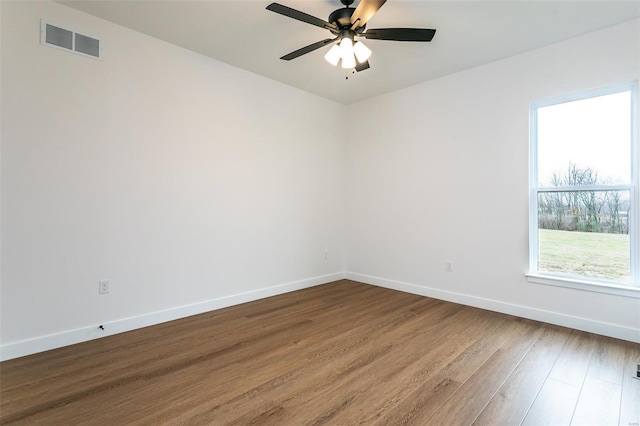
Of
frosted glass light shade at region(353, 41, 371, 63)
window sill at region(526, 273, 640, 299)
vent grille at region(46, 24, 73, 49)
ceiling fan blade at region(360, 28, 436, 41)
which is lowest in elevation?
window sill at region(526, 273, 640, 299)

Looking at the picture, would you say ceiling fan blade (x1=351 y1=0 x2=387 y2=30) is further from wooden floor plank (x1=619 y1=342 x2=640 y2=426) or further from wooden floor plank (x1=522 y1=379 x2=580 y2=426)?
wooden floor plank (x1=619 y1=342 x2=640 y2=426)

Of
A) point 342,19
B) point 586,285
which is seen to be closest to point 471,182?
point 586,285

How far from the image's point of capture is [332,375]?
2.15 metres

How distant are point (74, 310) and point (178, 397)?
143 centimetres

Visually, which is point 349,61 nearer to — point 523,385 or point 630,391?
Result: point 523,385

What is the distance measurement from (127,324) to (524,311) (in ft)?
12.8

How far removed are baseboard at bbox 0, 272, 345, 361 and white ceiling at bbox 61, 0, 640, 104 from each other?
268 centimetres

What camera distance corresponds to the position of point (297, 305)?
3.68 meters

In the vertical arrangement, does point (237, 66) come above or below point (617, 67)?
above

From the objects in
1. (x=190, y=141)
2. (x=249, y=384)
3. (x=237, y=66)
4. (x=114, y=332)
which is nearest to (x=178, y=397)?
(x=249, y=384)

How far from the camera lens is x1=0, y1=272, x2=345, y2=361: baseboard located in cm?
240

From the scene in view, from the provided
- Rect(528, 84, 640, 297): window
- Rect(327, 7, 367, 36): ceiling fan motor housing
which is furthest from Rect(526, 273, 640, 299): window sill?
Rect(327, 7, 367, 36): ceiling fan motor housing

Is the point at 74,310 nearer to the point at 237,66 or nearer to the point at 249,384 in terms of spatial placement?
the point at 249,384

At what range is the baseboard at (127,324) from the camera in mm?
2402
